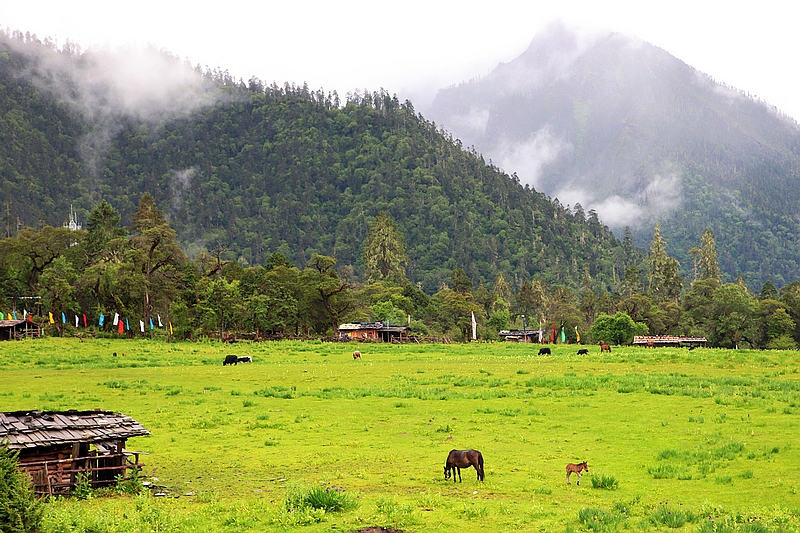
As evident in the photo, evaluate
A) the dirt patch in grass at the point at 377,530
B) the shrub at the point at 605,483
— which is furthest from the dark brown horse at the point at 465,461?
the dirt patch in grass at the point at 377,530

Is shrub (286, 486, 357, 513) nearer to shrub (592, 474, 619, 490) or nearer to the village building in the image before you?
shrub (592, 474, 619, 490)

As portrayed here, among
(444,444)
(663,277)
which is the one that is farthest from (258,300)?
(663,277)

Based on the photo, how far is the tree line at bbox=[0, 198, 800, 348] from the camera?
8638 centimetres

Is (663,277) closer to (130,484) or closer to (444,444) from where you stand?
(444,444)

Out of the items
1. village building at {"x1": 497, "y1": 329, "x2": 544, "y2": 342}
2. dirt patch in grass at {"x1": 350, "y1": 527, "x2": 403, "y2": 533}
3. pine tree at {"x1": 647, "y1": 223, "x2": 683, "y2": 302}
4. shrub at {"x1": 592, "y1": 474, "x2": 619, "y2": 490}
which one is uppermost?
pine tree at {"x1": 647, "y1": 223, "x2": 683, "y2": 302}

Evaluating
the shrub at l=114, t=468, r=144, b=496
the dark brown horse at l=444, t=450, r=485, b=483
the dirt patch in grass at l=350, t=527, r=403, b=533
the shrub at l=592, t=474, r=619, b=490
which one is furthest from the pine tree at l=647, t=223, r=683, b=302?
the dirt patch in grass at l=350, t=527, r=403, b=533

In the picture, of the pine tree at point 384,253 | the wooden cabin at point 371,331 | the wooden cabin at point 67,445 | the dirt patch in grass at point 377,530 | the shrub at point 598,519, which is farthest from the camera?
the pine tree at point 384,253

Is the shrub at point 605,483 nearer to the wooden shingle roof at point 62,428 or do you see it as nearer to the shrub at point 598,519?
the shrub at point 598,519

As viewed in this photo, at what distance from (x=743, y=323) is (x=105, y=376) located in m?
88.6

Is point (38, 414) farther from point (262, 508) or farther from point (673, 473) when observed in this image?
point (673, 473)

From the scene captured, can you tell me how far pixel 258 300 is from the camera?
91812 millimetres

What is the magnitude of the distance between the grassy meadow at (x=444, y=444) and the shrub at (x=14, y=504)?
3.16ft

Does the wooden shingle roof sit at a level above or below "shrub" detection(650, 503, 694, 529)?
above

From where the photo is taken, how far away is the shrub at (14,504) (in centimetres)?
1259
